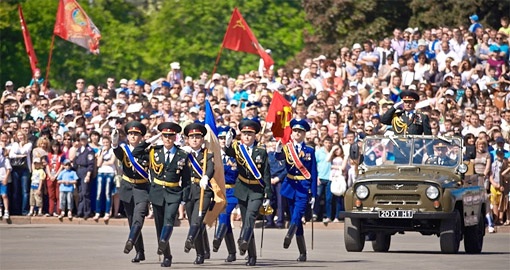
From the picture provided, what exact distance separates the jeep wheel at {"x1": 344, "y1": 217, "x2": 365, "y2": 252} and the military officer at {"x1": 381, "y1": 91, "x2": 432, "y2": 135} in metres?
1.90

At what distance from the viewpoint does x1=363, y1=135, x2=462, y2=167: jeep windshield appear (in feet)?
84.5

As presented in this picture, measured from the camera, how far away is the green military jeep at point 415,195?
82.0 ft

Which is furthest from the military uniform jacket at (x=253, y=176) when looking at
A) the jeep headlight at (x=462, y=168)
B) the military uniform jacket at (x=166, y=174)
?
the jeep headlight at (x=462, y=168)

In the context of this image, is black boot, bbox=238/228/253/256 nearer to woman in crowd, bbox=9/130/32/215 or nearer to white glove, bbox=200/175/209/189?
white glove, bbox=200/175/209/189

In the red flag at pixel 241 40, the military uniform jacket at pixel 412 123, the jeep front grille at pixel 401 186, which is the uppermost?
the red flag at pixel 241 40

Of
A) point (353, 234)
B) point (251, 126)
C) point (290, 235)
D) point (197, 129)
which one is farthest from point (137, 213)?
point (353, 234)

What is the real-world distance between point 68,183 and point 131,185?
11393 mm

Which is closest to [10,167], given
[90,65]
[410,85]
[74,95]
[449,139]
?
[74,95]

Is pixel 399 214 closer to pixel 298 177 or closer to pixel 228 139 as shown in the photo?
pixel 298 177

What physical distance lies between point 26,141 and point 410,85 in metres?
8.06

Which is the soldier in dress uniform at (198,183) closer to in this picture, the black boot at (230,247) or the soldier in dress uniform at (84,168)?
the black boot at (230,247)

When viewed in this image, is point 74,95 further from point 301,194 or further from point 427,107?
point 301,194

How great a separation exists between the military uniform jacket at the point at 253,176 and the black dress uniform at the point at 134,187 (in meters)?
1.28

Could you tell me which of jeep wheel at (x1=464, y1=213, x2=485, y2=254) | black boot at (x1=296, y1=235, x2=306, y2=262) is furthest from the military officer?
black boot at (x1=296, y1=235, x2=306, y2=262)
